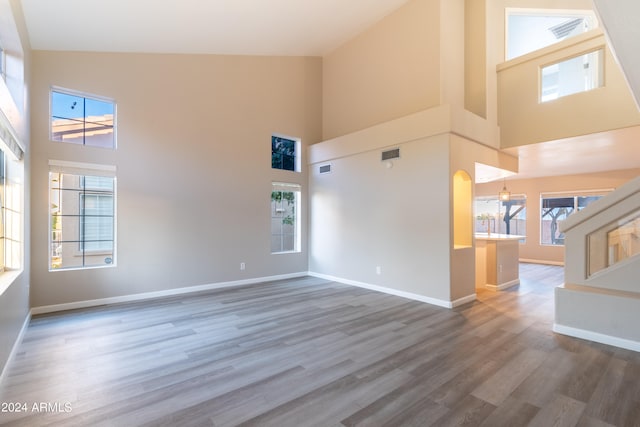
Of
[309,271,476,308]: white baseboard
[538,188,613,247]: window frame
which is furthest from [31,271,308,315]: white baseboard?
[538,188,613,247]: window frame

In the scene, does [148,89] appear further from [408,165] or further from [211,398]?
[211,398]

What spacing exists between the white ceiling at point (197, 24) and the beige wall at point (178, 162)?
301mm

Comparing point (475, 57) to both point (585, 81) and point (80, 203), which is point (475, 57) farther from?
point (80, 203)

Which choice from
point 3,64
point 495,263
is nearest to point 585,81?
point 495,263

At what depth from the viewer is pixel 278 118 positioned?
661 cm

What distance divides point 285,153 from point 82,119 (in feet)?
12.2

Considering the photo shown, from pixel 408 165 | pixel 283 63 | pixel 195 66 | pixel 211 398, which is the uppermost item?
pixel 283 63

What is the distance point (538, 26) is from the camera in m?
7.07

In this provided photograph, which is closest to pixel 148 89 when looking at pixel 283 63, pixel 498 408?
pixel 283 63

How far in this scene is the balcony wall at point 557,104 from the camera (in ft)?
14.8

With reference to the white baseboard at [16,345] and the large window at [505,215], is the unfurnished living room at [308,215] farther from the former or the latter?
the large window at [505,215]

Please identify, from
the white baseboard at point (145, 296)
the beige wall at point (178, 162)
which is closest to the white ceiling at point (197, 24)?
the beige wall at point (178, 162)

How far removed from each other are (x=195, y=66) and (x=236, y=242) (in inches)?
133

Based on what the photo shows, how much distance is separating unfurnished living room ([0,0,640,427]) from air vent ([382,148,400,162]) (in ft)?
0.81
